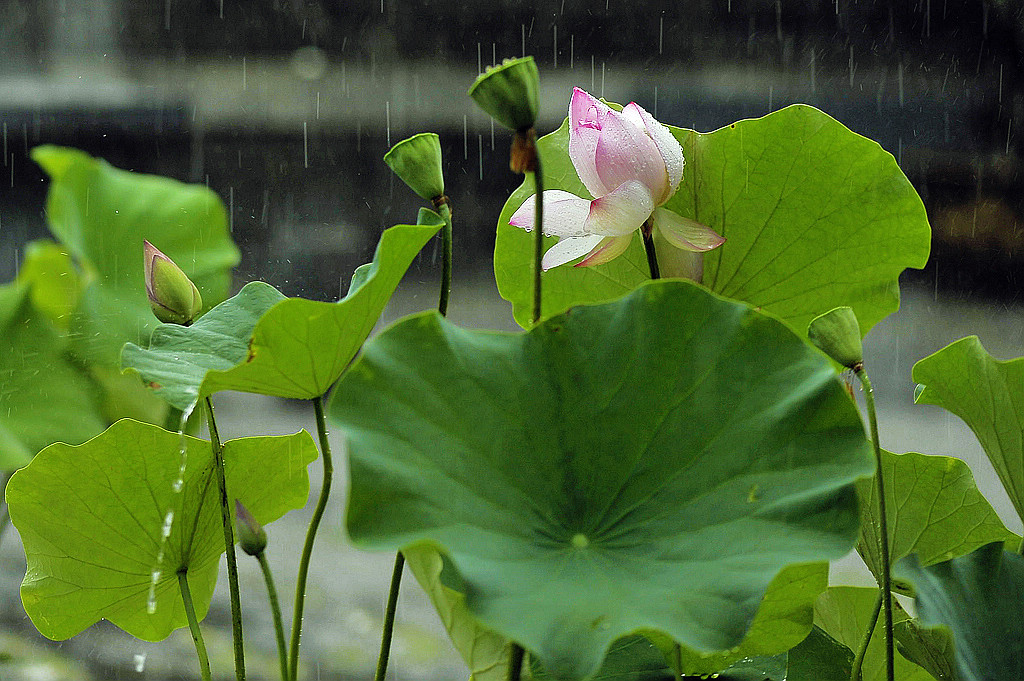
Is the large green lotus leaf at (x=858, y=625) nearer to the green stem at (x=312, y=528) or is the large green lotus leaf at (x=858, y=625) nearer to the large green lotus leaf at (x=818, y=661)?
the large green lotus leaf at (x=818, y=661)

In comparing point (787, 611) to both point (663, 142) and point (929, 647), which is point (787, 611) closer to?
point (929, 647)

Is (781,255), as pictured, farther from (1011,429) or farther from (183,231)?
(183,231)

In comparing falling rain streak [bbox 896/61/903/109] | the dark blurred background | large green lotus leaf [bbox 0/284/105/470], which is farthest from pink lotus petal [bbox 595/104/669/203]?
falling rain streak [bbox 896/61/903/109]

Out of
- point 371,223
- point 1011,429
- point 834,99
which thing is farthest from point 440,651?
point 1011,429

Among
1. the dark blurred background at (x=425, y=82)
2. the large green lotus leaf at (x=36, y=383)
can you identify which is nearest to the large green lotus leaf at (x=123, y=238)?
the large green lotus leaf at (x=36, y=383)

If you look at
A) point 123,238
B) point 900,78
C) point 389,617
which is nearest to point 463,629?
point 389,617

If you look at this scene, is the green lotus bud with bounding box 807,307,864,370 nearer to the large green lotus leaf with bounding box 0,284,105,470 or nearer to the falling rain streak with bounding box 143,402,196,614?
the falling rain streak with bounding box 143,402,196,614
